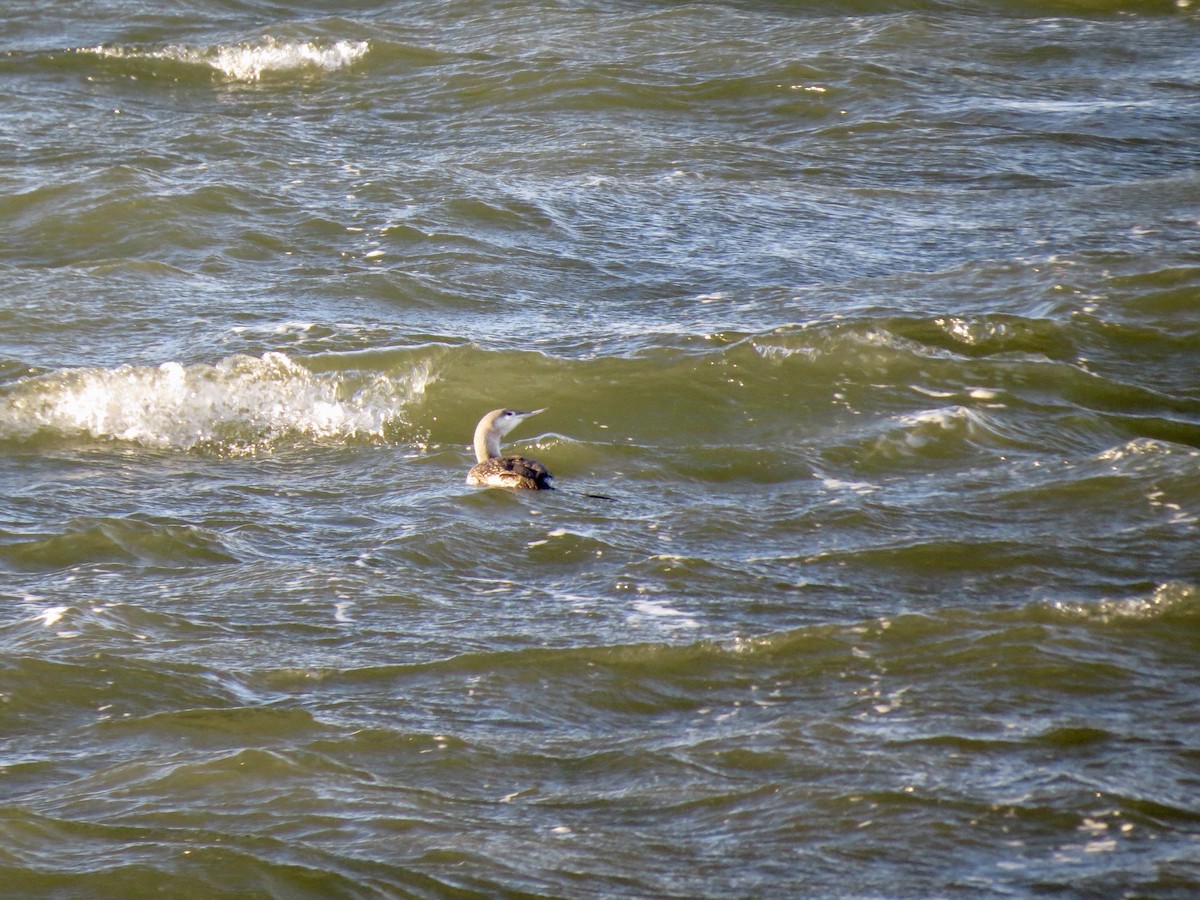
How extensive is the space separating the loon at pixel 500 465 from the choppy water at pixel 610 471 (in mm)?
114

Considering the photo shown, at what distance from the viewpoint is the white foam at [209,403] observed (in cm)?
829

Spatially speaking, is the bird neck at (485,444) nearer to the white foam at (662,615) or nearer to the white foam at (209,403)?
the white foam at (209,403)

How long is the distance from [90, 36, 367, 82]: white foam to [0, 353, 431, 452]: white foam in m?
7.37

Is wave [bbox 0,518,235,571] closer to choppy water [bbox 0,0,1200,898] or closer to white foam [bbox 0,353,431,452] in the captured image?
choppy water [bbox 0,0,1200,898]

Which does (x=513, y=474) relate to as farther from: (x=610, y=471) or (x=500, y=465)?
(x=610, y=471)

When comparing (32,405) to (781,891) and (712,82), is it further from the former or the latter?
(712,82)

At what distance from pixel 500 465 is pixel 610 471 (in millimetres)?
645

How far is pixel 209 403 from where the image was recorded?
8477 millimetres

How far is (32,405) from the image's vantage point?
8.36m

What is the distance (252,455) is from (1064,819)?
4.80 meters

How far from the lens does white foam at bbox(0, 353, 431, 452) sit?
326 inches

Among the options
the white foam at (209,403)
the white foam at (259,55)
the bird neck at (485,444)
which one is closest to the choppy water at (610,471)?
the white foam at (209,403)

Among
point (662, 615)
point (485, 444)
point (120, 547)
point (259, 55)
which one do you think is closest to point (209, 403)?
point (485, 444)

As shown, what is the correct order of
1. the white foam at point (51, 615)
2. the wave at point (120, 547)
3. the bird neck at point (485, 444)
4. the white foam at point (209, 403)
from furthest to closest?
the white foam at point (209, 403) → the bird neck at point (485, 444) → the wave at point (120, 547) → the white foam at point (51, 615)
